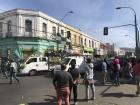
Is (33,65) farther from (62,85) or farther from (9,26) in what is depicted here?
(62,85)

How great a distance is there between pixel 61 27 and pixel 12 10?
14.1m

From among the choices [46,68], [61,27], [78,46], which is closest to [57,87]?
[46,68]

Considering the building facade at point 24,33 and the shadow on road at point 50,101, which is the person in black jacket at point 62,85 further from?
the building facade at point 24,33

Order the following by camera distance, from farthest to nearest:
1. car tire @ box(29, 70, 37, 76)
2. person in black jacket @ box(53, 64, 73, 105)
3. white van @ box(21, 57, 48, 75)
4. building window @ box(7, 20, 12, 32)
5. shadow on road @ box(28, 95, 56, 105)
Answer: building window @ box(7, 20, 12, 32), car tire @ box(29, 70, 37, 76), white van @ box(21, 57, 48, 75), shadow on road @ box(28, 95, 56, 105), person in black jacket @ box(53, 64, 73, 105)

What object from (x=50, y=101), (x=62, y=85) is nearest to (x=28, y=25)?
(x=50, y=101)

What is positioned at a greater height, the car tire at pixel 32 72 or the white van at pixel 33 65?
the white van at pixel 33 65

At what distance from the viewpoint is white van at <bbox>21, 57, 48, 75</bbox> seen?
31.8m

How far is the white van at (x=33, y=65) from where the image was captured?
104 ft

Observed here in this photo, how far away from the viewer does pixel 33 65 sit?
32219 mm

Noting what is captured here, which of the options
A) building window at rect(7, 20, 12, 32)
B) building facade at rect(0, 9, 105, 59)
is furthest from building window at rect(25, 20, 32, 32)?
building window at rect(7, 20, 12, 32)

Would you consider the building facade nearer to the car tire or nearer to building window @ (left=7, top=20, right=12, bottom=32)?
building window @ (left=7, top=20, right=12, bottom=32)

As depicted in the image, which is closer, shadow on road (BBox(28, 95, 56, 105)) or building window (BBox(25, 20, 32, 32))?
shadow on road (BBox(28, 95, 56, 105))

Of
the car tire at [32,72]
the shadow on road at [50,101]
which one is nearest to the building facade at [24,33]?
the car tire at [32,72]

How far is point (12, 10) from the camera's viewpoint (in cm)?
4859
